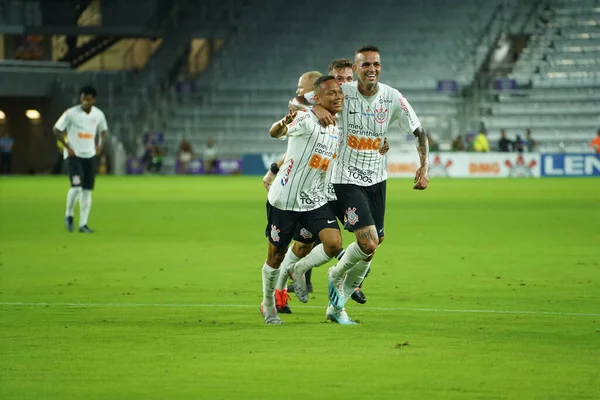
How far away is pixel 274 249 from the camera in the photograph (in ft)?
32.8

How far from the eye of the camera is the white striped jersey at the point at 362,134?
1035cm

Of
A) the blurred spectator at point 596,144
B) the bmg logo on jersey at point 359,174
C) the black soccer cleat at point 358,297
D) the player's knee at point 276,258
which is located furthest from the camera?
the blurred spectator at point 596,144

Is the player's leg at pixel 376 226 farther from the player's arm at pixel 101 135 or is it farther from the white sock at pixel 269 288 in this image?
the player's arm at pixel 101 135

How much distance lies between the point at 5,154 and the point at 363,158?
48.1m

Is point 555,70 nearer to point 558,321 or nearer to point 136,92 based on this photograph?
point 136,92

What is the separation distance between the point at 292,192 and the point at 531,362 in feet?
8.66

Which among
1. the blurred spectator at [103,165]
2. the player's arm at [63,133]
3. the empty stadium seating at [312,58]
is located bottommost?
the blurred spectator at [103,165]

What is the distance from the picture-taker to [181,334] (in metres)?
9.45

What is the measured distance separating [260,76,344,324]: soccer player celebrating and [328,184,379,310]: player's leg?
173 mm

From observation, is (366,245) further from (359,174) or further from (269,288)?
(269,288)

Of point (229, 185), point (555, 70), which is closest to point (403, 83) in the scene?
point (555, 70)

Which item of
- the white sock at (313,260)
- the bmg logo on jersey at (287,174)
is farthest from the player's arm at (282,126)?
the white sock at (313,260)

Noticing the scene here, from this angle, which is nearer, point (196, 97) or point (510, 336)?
point (510, 336)

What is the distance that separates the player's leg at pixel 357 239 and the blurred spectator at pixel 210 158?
139 ft
